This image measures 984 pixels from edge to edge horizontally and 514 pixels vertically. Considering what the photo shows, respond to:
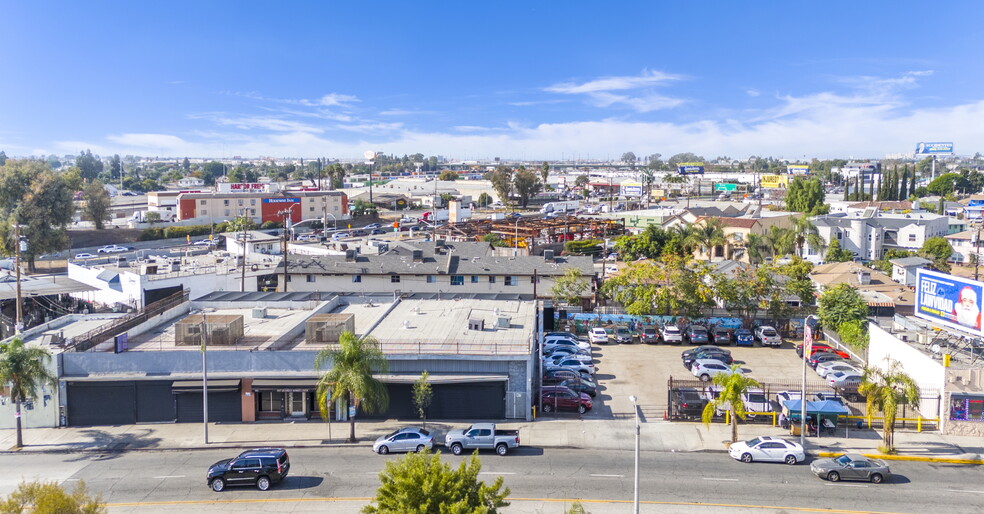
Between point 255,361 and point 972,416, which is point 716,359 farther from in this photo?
point 255,361

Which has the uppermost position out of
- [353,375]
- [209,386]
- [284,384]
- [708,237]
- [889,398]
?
[708,237]

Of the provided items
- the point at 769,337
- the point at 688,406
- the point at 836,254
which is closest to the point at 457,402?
the point at 688,406

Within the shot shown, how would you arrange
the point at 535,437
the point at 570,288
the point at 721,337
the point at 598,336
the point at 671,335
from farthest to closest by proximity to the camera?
the point at 570,288, the point at 598,336, the point at 671,335, the point at 721,337, the point at 535,437

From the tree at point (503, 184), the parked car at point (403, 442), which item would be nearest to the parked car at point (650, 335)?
the parked car at point (403, 442)

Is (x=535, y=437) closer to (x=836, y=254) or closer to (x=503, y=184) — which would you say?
(x=836, y=254)

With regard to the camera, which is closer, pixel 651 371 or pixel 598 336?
pixel 651 371

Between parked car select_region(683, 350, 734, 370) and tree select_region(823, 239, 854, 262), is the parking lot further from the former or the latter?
tree select_region(823, 239, 854, 262)

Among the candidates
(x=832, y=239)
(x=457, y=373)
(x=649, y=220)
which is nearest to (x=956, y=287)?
(x=457, y=373)

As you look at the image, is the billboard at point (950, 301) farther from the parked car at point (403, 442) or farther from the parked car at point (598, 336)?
the parked car at point (403, 442)
